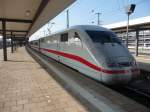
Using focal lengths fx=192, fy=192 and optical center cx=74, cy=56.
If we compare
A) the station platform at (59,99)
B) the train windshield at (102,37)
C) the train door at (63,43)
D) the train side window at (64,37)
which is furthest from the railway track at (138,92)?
the train side window at (64,37)

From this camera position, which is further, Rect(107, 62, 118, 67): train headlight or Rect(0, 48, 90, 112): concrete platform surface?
Rect(107, 62, 118, 67): train headlight

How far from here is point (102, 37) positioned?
8.84m

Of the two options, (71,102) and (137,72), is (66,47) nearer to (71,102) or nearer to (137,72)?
(137,72)

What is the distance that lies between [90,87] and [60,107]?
7.88 feet

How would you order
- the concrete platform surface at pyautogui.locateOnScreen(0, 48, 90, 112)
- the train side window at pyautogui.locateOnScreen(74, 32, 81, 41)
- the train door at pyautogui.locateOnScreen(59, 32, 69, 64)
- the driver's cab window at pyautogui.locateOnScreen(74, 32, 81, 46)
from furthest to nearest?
the train door at pyautogui.locateOnScreen(59, 32, 69, 64) < the train side window at pyautogui.locateOnScreen(74, 32, 81, 41) < the driver's cab window at pyautogui.locateOnScreen(74, 32, 81, 46) < the concrete platform surface at pyautogui.locateOnScreen(0, 48, 90, 112)

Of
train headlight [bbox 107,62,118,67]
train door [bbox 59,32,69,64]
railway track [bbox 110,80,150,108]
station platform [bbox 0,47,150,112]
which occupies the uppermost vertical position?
train door [bbox 59,32,69,64]

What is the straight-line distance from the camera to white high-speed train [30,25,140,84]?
7.11 meters

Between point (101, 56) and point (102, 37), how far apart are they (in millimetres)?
1605

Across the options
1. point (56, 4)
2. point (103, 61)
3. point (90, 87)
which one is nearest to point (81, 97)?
point (90, 87)

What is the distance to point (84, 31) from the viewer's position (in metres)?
9.02

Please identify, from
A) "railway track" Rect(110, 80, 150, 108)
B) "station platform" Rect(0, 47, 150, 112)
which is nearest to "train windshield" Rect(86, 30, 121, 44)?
"railway track" Rect(110, 80, 150, 108)

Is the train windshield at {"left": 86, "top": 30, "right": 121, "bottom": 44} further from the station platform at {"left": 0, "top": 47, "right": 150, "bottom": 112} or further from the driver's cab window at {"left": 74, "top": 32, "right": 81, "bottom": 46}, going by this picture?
the station platform at {"left": 0, "top": 47, "right": 150, "bottom": 112}

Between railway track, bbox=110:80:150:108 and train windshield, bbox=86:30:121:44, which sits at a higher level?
train windshield, bbox=86:30:121:44

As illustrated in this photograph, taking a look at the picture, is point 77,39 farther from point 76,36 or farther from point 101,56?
point 101,56
